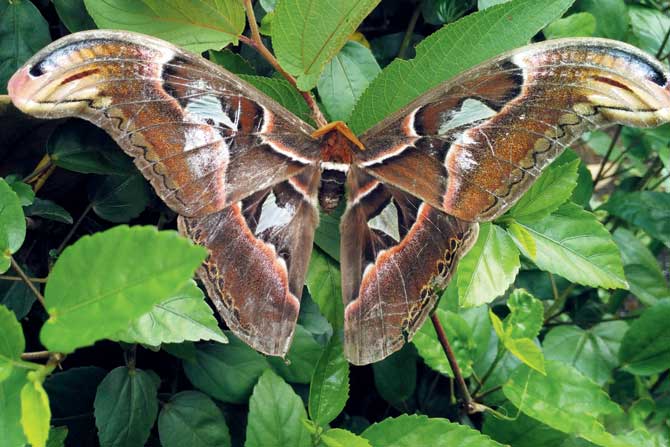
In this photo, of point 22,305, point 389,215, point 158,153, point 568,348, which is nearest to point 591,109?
point 389,215

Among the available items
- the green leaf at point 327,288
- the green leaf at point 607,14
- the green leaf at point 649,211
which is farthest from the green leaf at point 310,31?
the green leaf at point 649,211

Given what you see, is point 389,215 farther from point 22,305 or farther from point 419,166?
point 22,305

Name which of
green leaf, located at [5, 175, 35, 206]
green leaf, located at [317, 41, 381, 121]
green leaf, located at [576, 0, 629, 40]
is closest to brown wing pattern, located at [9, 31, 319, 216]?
green leaf, located at [317, 41, 381, 121]

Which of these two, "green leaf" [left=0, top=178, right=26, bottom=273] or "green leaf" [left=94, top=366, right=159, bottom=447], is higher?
"green leaf" [left=0, top=178, right=26, bottom=273]

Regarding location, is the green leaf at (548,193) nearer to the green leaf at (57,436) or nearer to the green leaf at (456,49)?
the green leaf at (456,49)

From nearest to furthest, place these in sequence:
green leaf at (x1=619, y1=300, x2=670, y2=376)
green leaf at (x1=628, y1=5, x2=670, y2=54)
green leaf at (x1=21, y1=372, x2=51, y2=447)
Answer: green leaf at (x1=21, y1=372, x2=51, y2=447)
green leaf at (x1=619, y1=300, x2=670, y2=376)
green leaf at (x1=628, y1=5, x2=670, y2=54)

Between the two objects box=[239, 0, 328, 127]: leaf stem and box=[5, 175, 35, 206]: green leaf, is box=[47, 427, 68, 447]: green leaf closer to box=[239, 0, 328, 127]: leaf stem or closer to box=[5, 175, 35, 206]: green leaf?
Result: box=[5, 175, 35, 206]: green leaf

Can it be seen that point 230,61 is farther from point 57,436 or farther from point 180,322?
point 57,436
